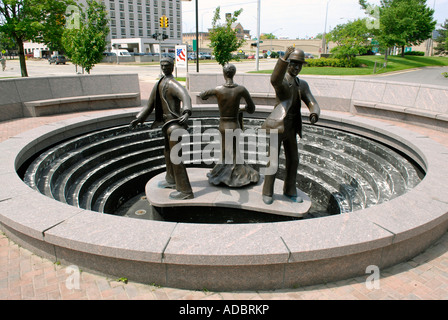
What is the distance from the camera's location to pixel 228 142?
19.8 feet

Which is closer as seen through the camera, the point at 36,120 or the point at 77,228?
the point at 77,228

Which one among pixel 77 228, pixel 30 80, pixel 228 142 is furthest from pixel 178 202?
pixel 30 80

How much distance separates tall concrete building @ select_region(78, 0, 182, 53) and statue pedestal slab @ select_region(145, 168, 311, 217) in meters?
78.1

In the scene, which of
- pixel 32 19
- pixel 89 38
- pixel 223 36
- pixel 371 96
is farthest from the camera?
pixel 223 36

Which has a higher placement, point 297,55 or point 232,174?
point 297,55

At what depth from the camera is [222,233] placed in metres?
3.47

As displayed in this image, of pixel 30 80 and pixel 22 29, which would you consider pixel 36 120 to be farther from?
pixel 22 29

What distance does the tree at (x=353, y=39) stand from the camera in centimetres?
3023

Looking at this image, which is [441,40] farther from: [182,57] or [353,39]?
[182,57]

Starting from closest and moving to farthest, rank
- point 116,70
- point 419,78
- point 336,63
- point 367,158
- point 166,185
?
point 166,185 → point 367,158 → point 419,78 → point 336,63 → point 116,70

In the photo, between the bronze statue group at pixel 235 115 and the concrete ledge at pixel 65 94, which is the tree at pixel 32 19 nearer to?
the concrete ledge at pixel 65 94

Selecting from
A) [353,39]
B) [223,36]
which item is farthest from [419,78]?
[223,36]

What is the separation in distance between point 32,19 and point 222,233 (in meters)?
20.6
